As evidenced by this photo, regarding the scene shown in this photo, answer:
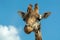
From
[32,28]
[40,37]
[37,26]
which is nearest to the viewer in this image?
[32,28]

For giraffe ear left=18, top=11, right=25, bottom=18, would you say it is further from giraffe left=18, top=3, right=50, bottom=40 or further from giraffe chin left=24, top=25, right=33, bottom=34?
giraffe chin left=24, top=25, right=33, bottom=34

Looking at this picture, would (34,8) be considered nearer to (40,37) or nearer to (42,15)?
(42,15)

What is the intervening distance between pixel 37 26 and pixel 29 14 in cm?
78

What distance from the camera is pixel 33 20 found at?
41.0 feet

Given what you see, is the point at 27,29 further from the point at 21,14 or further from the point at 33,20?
the point at 21,14

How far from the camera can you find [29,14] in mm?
12438

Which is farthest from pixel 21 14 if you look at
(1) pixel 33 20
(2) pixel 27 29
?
(2) pixel 27 29

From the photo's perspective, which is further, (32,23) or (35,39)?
(35,39)

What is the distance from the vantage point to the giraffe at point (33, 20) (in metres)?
11.8

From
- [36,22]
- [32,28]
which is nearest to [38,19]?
[36,22]

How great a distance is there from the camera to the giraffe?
11.8 meters

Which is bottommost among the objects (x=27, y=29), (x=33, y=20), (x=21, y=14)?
(x=27, y=29)

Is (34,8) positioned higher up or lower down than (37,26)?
higher up

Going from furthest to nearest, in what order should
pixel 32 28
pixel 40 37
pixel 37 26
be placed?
pixel 40 37
pixel 37 26
pixel 32 28
